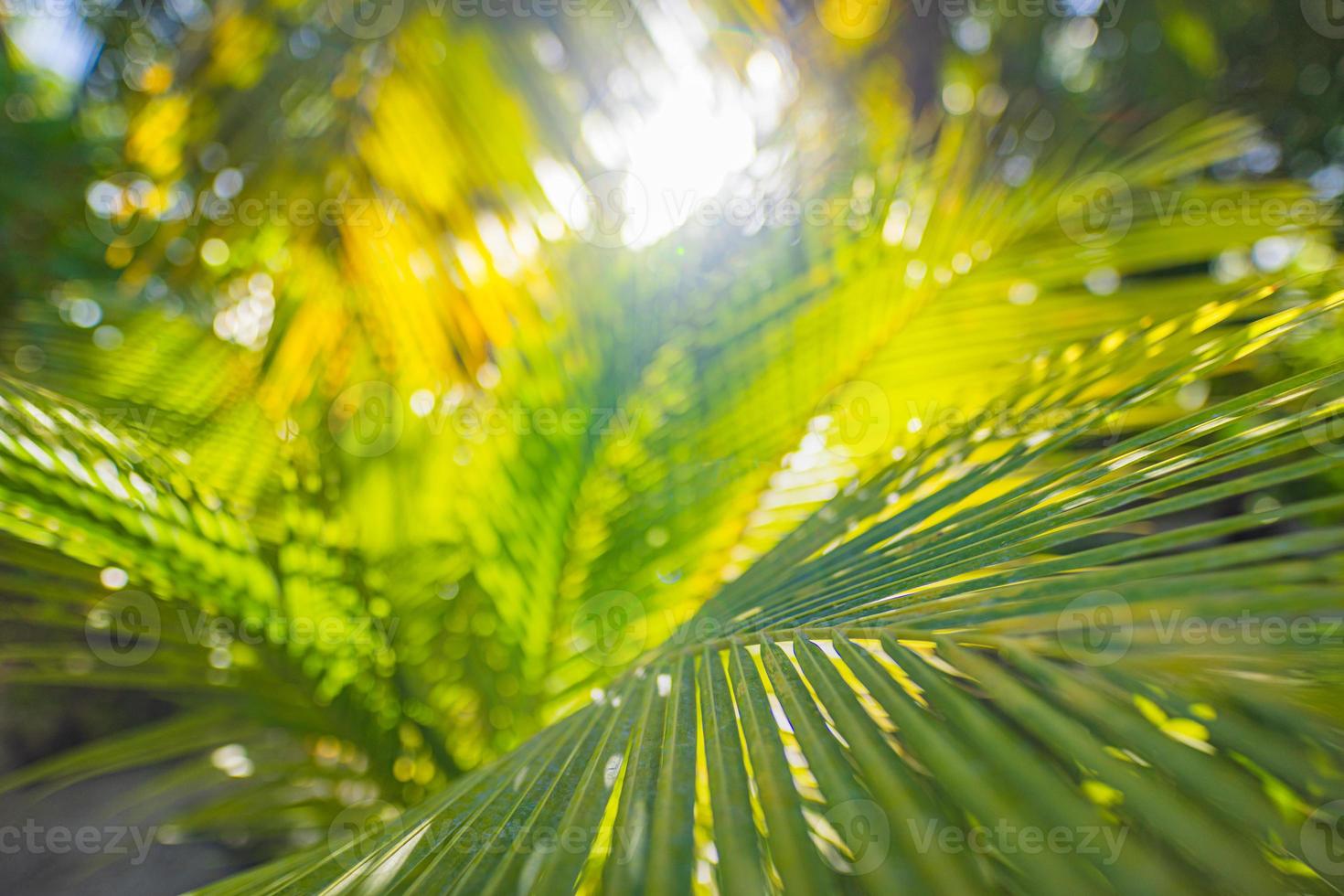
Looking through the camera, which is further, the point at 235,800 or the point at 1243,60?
the point at 1243,60

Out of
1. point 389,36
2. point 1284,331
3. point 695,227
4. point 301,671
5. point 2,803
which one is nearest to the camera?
point 1284,331

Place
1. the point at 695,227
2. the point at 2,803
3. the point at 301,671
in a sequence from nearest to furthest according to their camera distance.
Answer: the point at 301,671 → the point at 695,227 → the point at 2,803

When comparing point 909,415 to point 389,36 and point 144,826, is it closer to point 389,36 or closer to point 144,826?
point 389,36

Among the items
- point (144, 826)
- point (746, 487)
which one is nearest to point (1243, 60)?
point (746, 487)

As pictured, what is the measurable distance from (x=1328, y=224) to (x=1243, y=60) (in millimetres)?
1083

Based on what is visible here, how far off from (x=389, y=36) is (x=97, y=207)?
0.76 metres

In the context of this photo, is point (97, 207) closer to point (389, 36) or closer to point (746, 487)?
point (389, 36)

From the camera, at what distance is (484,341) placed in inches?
47.9

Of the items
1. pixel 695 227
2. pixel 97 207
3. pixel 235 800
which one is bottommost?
pixel 235 800

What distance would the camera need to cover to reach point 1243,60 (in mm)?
1778

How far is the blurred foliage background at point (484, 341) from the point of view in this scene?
843mm

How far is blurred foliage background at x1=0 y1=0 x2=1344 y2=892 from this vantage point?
2.77 feet

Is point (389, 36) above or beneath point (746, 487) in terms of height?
above

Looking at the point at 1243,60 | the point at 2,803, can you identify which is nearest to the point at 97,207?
the point at 2,803
